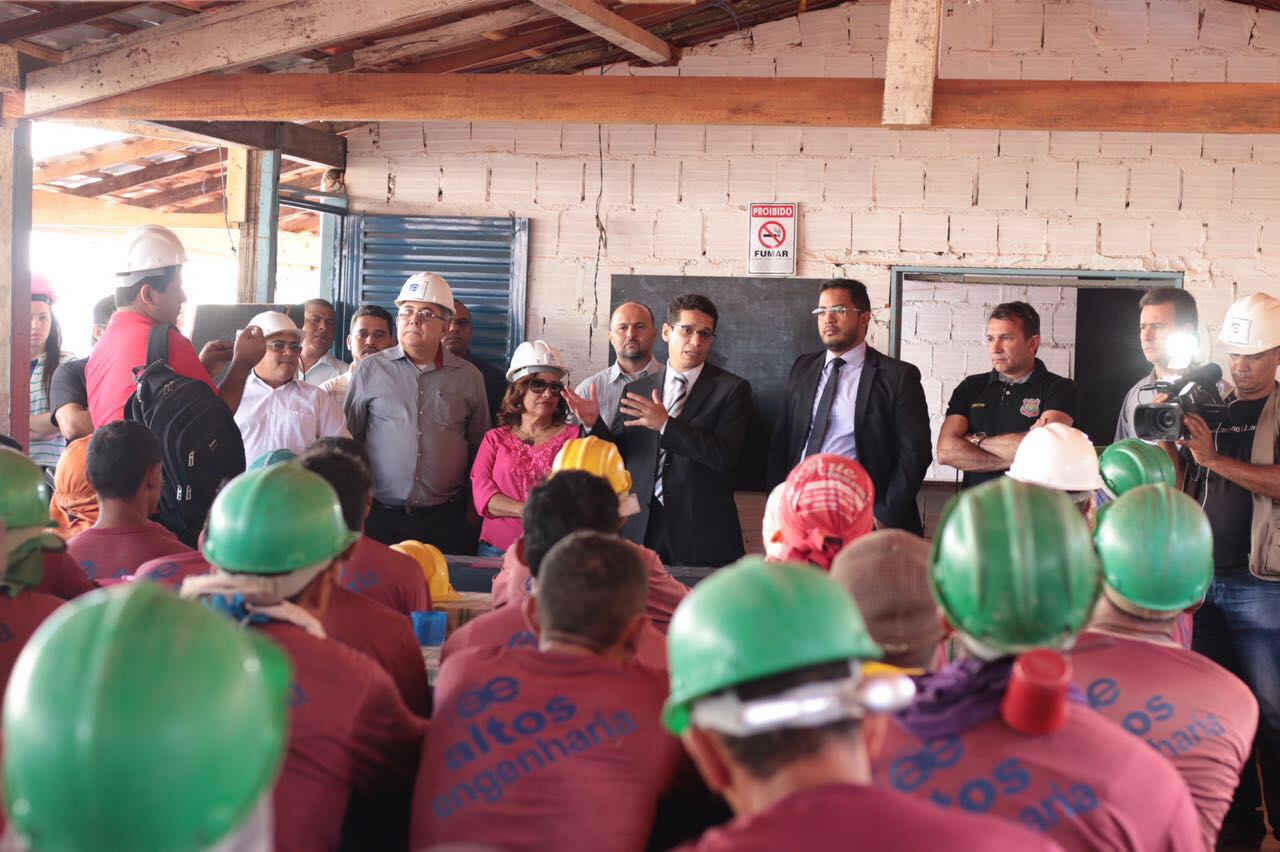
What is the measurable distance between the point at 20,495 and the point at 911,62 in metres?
3.08

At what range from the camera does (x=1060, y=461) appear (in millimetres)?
3482

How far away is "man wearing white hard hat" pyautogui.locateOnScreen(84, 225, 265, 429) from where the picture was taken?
12.9 feet

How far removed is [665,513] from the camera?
4.80 meters

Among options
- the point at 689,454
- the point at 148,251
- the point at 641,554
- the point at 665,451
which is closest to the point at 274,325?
the point at 148,251

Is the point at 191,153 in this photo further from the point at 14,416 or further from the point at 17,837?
the point at 17,837

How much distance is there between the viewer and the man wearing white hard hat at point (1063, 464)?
11.3ft

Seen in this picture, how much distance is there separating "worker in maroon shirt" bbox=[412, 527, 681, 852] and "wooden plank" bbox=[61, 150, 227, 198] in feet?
21.8

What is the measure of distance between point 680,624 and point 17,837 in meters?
0.60

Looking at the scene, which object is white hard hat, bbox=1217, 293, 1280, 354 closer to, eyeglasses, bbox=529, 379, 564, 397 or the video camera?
the video camera

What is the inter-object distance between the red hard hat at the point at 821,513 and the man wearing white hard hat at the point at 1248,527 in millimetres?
1541

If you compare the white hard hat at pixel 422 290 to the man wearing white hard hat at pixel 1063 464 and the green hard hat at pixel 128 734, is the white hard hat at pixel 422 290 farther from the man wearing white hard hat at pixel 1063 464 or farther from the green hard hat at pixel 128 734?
the green hard hat at pixel 128 734

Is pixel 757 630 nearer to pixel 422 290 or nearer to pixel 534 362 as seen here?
pixel 534 362

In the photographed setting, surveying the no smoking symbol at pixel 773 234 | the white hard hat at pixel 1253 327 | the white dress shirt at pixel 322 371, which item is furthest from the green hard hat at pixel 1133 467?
the white dress shirt at pixel 322 371

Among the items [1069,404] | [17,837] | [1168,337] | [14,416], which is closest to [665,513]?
[1069,404]
